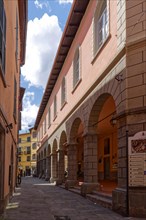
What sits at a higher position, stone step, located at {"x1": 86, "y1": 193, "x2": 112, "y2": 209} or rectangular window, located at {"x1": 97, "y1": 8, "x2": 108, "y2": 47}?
rectangular window, located at {"x1": 97, "y1": 8, "x2": 108, "y2": 47}

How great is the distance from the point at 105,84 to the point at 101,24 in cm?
328

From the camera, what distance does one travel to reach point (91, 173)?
617 inches

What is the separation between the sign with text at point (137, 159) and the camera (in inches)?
402

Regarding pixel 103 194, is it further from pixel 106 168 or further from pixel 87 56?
pixel 106 168

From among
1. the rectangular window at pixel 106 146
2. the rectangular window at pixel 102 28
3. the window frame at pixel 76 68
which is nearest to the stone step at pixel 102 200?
the rectangular window at pixel 102 28

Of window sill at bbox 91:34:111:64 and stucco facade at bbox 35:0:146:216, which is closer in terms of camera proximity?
stucco facade at bbox 35:0:146:216

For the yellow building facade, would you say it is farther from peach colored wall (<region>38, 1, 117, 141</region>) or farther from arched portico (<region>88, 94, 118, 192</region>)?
peach colored wall (<region>38, 1, 117, 141</region>)

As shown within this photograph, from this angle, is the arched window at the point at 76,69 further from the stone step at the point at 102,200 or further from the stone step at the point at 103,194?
the stone step at the point at 102,200

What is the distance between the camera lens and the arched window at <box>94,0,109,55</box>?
Result: 14155 millimetres

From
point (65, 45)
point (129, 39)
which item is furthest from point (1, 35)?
point (65, 45)

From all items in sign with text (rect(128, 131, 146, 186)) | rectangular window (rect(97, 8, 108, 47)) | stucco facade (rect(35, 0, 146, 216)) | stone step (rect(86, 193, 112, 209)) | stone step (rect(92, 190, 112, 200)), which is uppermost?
rectangular window (rect(97, 8, 108, 47))

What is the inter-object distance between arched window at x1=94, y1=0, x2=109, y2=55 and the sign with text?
496 centimetres

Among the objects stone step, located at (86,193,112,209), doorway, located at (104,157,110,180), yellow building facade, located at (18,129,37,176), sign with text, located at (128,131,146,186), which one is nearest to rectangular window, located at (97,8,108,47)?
sign with text, located at (128,131,146,186)

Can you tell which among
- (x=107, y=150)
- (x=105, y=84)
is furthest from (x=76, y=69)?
(x=107, y=150)
